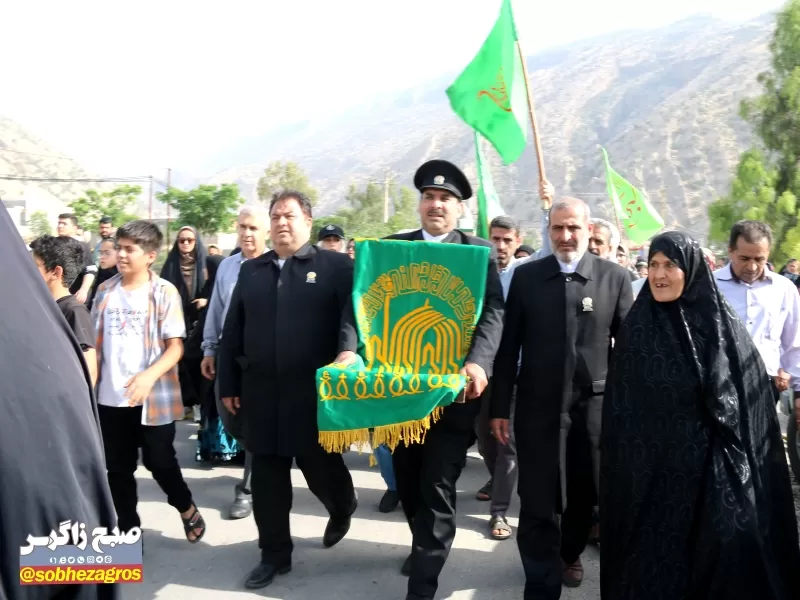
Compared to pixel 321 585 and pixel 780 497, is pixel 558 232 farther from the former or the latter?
pixel 321 585

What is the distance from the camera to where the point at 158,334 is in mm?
3941

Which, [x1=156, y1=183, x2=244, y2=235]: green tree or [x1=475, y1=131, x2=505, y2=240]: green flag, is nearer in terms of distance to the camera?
[x1=475, y1=131, x2=505, y2=240]: green flag

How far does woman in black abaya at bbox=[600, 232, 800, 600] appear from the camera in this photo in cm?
291

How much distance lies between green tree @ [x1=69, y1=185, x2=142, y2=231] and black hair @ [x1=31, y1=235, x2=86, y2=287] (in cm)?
3530

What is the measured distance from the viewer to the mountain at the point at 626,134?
89.6 meters

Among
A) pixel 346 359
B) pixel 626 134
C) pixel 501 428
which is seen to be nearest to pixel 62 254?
pixel 346 359

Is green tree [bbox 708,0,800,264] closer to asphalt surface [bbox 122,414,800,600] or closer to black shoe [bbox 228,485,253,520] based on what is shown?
asphalt surface [bbox 122,414,800,600]

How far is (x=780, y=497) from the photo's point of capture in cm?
312

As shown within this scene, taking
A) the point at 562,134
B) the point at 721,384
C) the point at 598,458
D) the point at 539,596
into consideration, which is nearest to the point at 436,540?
the point at 539,596

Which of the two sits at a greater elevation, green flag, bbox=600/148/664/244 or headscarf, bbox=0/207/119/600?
green flag, bbox=600/148/664/244

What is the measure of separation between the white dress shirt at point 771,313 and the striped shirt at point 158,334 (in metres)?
3.37

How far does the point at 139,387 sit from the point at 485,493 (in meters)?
2.78

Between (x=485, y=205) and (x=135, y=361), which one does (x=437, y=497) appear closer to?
(x=135, y=361)

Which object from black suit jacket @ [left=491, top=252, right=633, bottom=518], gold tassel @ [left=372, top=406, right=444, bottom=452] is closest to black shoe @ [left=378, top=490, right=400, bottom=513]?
black suit jacket @ [left=491, top=252, right=633, bottom=518]
